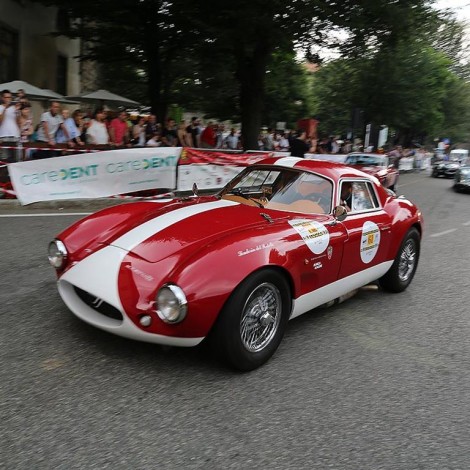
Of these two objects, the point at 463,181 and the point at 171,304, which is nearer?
the point at 171,304

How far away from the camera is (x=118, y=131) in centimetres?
1170

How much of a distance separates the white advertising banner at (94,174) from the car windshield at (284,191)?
5377 mm

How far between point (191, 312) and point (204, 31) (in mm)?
14342

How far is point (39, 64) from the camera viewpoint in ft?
67.6

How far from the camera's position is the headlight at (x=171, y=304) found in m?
2.90

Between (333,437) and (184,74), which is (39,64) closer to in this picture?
(184,74)

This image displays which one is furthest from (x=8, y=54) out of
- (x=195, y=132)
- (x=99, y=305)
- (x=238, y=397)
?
(x=238, y=397)

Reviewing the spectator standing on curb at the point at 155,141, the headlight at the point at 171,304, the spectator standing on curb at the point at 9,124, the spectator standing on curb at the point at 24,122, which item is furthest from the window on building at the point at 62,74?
the headlight at the point at 171,304

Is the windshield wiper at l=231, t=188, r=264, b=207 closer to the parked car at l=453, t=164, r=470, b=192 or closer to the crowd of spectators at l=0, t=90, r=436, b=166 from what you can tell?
the crowd of spectators at l=0, t=90, r=436, b=166

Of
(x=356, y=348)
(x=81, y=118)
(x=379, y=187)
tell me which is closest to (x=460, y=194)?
(x=81, y=118)

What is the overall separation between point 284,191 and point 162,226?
1256 mm

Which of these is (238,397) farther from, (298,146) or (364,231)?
(298,146)

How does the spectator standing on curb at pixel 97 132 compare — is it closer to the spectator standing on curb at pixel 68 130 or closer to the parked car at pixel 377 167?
the spectator standing on curb at pixel 68 130

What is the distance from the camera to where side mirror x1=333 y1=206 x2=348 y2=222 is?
4051 mm
